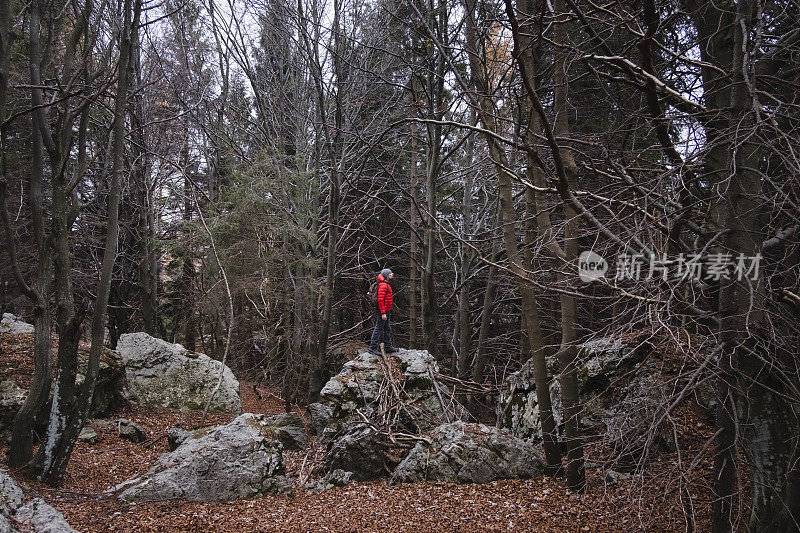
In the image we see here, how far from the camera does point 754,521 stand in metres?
3.17

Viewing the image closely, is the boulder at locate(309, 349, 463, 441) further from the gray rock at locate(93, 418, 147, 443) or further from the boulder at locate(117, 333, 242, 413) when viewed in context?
the boulder at locate(117, 333, 242, 413)

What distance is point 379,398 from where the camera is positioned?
25.7ft

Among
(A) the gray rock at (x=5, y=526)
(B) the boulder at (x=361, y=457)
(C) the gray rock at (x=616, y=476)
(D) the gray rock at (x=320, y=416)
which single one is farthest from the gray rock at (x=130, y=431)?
(C) the gray rock at (x=616, y=476)

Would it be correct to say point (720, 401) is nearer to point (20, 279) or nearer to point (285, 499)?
point (285, 499)

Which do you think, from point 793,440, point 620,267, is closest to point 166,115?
point 620,267

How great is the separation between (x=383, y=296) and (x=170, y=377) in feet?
17.5

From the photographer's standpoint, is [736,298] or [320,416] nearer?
[736,298]

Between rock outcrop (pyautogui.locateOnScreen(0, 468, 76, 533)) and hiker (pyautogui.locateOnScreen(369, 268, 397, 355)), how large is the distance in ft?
19.7

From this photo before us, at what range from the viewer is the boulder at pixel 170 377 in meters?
10.3

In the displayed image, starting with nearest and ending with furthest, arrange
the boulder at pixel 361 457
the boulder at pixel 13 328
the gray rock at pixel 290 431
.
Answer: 1. the boulder at pixel 361 457
2. the gray rock at pixel 290 431
3. the boulder at pixel 13 328

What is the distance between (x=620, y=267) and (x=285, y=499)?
14.4 feet

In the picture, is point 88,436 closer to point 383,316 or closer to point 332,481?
point 332,481

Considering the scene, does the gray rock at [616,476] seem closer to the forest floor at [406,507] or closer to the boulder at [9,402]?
the forest floor at [406,507]

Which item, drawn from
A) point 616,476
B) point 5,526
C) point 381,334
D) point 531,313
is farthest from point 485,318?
point 5,526
